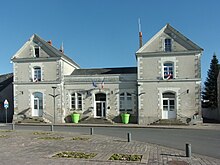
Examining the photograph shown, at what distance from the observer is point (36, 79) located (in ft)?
86.6

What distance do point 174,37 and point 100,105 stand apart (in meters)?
10.7

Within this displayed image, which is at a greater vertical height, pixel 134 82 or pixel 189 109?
pixel 134 82

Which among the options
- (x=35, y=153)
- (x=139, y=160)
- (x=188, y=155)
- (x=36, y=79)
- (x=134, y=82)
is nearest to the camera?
(x=139, y=160)

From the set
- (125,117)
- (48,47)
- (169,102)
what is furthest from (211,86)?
(48,47)

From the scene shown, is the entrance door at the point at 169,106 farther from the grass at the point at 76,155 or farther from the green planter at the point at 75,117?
the grass at the point at 76,155

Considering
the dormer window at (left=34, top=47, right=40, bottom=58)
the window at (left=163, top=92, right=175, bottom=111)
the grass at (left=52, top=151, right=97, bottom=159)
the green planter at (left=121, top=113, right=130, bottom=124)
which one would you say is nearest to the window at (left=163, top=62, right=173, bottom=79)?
the window at (left=163, top=92, right=175, bottom=111)

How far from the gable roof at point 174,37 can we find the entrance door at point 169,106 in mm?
5233

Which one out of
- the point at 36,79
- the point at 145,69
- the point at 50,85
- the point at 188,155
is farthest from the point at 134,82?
the point at 188,155

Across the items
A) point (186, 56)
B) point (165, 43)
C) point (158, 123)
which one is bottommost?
point (158, 123)

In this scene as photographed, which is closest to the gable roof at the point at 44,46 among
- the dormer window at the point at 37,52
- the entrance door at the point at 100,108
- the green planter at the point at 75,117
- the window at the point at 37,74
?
the dormer window at the point at 37,52

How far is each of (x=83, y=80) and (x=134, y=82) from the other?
566 centimetres

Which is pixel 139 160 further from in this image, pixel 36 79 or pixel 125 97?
pixel 36 79

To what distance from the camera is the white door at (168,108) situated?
23.5 meters

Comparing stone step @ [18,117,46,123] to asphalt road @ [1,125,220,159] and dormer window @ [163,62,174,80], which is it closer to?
asphalt road @ [1,125,220,159]
